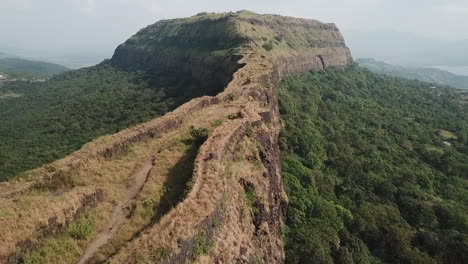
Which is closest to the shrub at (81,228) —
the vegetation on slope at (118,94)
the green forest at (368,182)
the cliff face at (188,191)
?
the cliff face at (188,191)

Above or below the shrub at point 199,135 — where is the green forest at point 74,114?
below

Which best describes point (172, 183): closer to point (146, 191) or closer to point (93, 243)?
point (146, 191)

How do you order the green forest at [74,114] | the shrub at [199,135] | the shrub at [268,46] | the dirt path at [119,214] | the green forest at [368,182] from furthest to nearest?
1. the shrub at [268,46]
2. the green forest at [74,114]
3. the green forest at [368,182]
4. the shrub at [199,135]
5. the dirt path at [119,214]

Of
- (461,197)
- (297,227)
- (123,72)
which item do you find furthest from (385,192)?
(123,72)

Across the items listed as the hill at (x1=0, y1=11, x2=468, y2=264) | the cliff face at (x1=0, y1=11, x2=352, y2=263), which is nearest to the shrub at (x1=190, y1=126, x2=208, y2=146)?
the hill at (x1=0, y1=11, x2=468, y2=264)

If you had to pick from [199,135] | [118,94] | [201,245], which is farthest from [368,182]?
[118,94]

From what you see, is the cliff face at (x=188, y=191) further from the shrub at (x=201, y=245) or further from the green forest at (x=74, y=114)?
A: the green forest at (x=74, y=114)
